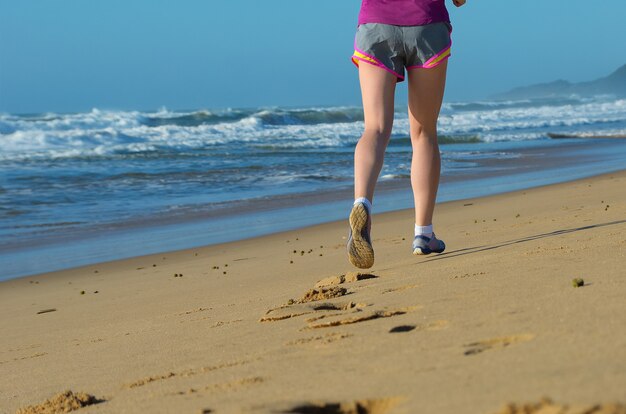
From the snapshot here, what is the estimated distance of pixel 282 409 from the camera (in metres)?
1.89

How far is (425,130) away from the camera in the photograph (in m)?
4.46

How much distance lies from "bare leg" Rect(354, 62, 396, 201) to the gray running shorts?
52 millimetres

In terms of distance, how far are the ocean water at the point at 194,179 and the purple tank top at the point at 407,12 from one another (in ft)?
12.4

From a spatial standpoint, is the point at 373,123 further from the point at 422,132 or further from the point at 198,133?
the point at 198,133

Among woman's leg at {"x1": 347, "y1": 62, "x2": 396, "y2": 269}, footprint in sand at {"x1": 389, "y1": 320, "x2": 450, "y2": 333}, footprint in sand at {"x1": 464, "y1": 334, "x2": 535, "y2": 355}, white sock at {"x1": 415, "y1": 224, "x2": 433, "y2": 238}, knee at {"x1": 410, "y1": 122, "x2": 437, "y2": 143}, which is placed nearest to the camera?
footprint in sand at {"x1": 464, "y1": 334, "x2": 535, "y2": 355}

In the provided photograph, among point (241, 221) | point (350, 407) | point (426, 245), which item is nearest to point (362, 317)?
point (350, 407)

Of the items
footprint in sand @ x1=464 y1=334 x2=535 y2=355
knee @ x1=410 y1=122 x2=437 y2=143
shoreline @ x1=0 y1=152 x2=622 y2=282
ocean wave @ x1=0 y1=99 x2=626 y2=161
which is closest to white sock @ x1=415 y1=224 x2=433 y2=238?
Answer: knee @ x1=410 y1=122 x2=437 y2=143

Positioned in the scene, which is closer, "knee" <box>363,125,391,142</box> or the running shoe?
"knee" <box>363,125,391,142</box>

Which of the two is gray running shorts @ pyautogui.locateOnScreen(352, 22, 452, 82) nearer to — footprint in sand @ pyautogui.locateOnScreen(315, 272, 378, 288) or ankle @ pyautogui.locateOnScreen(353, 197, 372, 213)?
ankle @ pyautogui.locateOnScreen(353, 197, 372, 213)

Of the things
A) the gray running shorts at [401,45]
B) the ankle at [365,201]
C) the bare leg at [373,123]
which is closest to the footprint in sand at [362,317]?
the ankle at [365,201]

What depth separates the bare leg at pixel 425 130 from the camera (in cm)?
427

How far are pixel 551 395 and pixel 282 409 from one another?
570 mm

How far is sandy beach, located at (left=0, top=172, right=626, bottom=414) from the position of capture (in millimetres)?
1837

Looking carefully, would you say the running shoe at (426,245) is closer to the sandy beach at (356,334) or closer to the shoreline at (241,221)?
the sandy beach at (356,334)
